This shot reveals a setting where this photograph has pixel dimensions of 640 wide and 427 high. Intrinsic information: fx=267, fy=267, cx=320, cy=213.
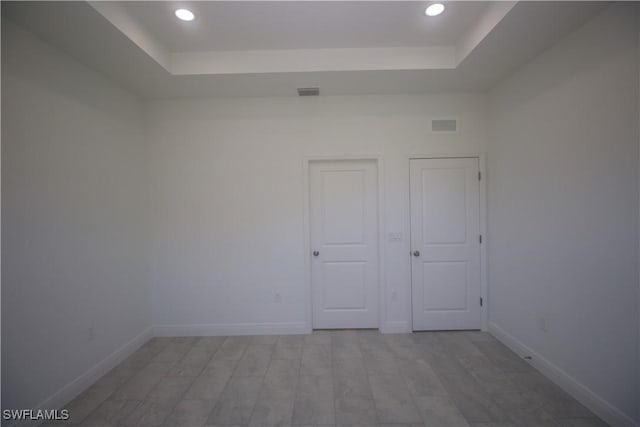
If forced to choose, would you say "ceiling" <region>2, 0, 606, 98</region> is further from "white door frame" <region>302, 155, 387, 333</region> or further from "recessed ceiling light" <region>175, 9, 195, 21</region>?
"white door frame" <region>302, 155, 387, 333</region>

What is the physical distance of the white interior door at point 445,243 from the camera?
3111mm

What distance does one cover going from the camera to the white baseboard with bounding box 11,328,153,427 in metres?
1.94

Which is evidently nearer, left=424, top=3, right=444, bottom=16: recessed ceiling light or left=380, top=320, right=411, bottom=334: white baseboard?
left=424, top=3, right=444, bottom=16: recessed ceiling light

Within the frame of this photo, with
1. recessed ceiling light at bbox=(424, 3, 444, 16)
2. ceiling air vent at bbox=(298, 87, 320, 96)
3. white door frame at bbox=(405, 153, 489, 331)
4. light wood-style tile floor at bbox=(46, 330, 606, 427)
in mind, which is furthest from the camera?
white door frame at bbox=(405, 153, 489, 331)

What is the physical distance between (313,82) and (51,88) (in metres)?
2.15

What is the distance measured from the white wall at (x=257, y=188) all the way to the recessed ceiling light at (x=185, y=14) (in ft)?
3.40

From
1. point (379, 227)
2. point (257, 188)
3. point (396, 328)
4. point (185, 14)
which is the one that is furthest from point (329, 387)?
point (185, 14)

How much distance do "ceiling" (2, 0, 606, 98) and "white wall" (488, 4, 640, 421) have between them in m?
0.32

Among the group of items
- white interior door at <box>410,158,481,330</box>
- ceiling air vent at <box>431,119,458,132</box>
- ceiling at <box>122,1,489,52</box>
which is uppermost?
ceiling at <box>122,1,489,52</box>

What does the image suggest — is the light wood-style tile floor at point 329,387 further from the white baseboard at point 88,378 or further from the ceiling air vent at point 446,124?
the ceiling air vent at point 446,124

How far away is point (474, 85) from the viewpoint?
9.52 ft

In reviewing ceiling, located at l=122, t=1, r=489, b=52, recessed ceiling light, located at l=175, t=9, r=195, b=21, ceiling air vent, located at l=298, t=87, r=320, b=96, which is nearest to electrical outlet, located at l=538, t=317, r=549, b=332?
ceiling, located at l=122, t=1, r=489, b=52

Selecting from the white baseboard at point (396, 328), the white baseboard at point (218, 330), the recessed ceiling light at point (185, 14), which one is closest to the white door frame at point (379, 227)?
the white baseboard at point (396, 328)

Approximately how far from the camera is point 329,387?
2.18 metres
